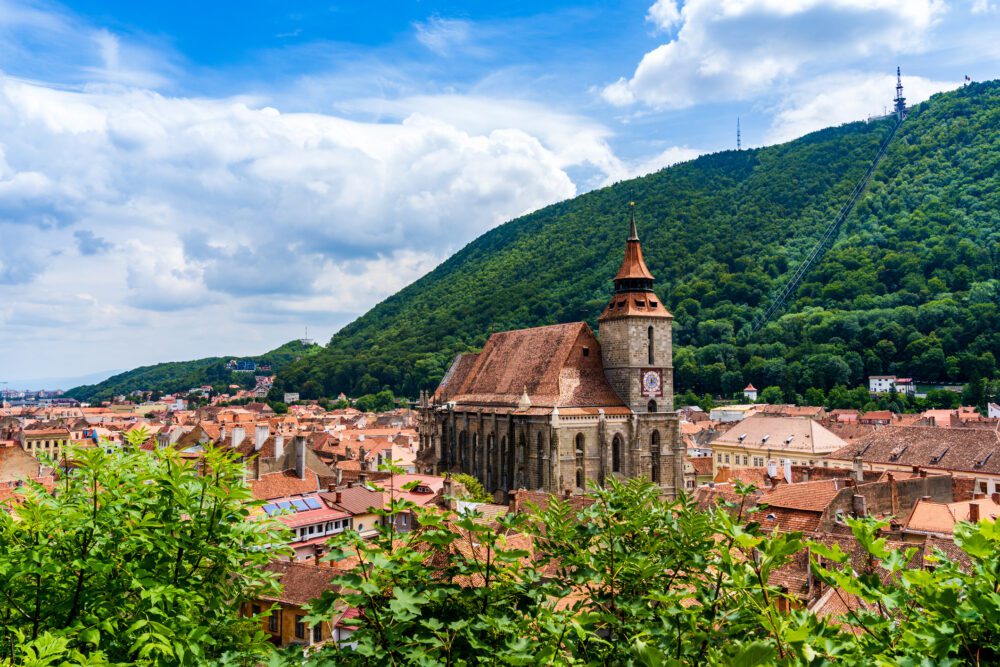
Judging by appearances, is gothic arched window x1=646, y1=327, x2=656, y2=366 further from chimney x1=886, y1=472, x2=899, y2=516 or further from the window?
chimney x1=886, y1=472, x2=899, y2=516

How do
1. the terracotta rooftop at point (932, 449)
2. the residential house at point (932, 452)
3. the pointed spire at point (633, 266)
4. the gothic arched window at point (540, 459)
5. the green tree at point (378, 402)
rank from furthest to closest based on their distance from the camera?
the green tree at point (378, 402) → the terracotta rooftop at point (932, 449) → the residential house at point (932, 452) → the pointed spire at point (633, 266) → the gothic arched window at point (540, 459)

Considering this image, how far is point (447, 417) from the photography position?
62.6 meters

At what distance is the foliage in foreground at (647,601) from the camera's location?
15.2ft

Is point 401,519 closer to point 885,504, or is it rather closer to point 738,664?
point 885,504

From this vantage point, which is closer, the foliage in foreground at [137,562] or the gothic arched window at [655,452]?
the foliage in foreground at [137,562]

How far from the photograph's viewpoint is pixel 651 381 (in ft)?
170

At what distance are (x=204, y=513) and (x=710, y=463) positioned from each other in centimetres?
7610

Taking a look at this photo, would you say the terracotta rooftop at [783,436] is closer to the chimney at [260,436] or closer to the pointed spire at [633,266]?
the pointed spire at [633,266]

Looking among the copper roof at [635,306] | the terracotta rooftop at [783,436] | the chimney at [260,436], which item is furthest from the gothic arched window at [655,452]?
the terracotta rooftop at [783,436]

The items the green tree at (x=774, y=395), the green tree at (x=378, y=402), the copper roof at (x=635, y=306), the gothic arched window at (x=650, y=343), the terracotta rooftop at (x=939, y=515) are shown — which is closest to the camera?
the terracotta rooftop at (x=939, y=515)

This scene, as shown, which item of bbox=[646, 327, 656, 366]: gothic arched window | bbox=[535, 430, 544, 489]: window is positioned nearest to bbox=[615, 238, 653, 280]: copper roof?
bbox=[646, 327, 656, 366]: gothic arched window

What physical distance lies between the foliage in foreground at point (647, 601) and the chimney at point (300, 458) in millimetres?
41706

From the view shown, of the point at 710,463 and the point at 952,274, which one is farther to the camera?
the point at 952,274

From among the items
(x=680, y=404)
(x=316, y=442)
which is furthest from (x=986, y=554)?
(x=680, y=404)
